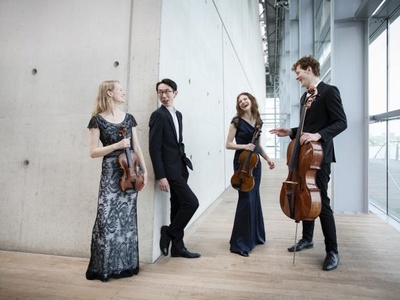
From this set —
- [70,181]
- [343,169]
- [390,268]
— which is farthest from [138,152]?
[343,169]

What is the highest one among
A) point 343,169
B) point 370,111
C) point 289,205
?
point 370,111

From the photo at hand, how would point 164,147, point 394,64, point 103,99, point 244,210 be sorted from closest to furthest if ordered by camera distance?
point 103,99 < point 164,147 < point 244,210 < point 394,64

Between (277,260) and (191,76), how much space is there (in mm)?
2162

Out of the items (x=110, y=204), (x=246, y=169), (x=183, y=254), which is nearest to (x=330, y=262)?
(x=246, y=169)

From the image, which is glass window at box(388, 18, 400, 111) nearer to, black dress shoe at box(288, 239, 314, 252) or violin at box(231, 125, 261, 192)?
black dress shoe at box(288, 239, 314, 252)

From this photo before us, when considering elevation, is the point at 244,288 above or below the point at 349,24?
below

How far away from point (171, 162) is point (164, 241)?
681 mm

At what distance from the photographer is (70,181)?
2.46 metres

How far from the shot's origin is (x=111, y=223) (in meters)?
1.92

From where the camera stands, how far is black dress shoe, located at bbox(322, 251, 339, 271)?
2.07 m

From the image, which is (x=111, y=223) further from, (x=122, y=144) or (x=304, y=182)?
(x=304, y=182)

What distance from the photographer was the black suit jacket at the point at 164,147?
2.18m

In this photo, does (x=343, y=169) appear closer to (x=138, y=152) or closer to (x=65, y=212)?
(x=138, y=152)

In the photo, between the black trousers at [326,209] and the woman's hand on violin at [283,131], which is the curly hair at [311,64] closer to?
the woman's hand on violin at [283,131]
